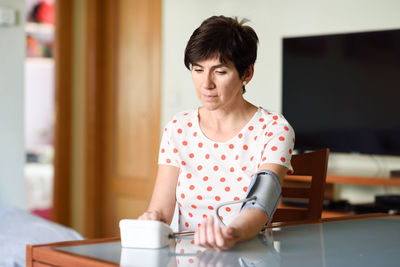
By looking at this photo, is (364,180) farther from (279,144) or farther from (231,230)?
(231,230)

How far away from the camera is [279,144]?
1419 millimetres

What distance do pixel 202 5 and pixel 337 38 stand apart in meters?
1.08

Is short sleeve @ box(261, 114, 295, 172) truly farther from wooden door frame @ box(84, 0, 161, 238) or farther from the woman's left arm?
wooden door frame @ box(84, 0, 161, 238)

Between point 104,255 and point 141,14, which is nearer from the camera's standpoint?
point 104,255

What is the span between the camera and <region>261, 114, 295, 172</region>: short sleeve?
1382 millimetres

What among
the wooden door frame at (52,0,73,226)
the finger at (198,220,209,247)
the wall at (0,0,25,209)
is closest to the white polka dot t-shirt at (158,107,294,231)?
the finger at (198,220,209,247)

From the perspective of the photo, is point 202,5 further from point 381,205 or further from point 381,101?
point 381,205

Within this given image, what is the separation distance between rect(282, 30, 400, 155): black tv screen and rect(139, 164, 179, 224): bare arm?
201 centimetres

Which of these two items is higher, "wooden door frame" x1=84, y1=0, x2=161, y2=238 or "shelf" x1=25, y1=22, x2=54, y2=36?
"shelf" x1=25, y1=22, x2=54, y2=36

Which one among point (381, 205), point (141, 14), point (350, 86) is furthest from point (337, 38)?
point (141, 14)

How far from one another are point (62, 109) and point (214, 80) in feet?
11.5

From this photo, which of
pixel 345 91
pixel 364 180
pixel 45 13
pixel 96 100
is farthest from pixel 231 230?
pixel 45 13

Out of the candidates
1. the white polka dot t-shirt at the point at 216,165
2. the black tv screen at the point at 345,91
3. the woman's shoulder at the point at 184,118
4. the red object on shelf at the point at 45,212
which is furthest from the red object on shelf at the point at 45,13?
the white polka dot t-shirt at the point at 216,165

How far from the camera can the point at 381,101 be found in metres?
3.29
